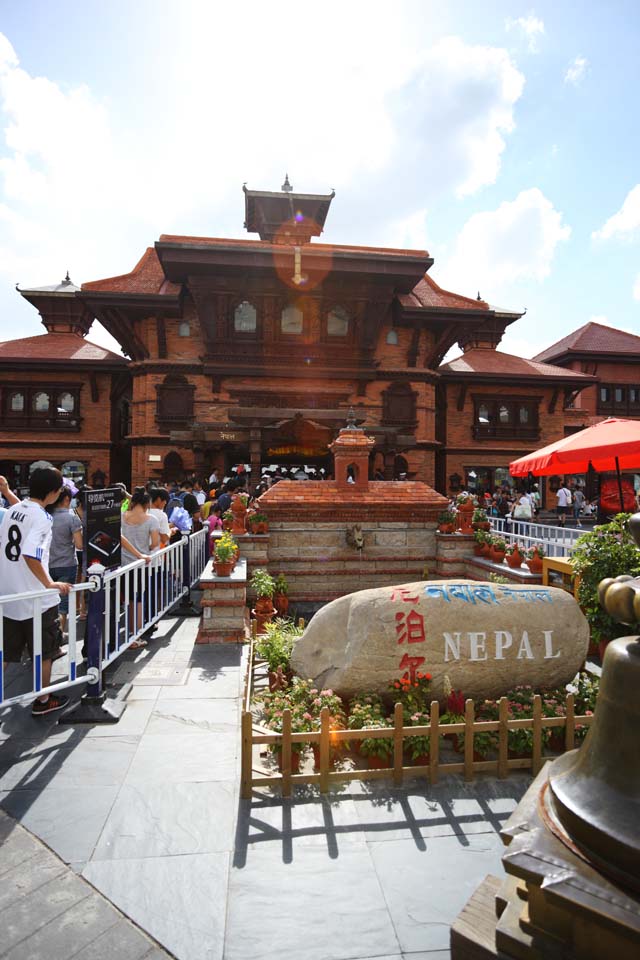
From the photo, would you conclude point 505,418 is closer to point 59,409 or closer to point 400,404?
point 400,404

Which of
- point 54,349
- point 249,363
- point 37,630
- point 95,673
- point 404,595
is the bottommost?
point 95,673

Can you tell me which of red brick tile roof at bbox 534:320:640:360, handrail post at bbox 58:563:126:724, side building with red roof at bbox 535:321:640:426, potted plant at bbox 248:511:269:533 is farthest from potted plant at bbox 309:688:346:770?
red brick tile roof at bbox 534:320:640:360

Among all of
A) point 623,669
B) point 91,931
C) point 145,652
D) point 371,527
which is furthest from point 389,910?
point 371,527

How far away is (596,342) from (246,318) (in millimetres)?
21108

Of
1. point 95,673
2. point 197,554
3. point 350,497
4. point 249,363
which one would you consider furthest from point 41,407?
point 95,673

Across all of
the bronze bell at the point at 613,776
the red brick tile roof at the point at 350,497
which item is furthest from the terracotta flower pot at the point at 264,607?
the bronze bell at the point at 613,776

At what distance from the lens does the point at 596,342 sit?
3003cm

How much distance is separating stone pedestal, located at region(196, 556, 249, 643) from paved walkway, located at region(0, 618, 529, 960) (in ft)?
8.01

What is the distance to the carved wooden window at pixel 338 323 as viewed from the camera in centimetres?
2156

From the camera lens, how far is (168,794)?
3.53 m

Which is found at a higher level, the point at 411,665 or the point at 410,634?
the point at 410,634

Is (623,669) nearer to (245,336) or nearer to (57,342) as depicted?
(245,336)

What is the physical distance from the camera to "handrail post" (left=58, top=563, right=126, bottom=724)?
4605 millimetres

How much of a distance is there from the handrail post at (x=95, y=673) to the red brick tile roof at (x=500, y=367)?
21.7 metres
